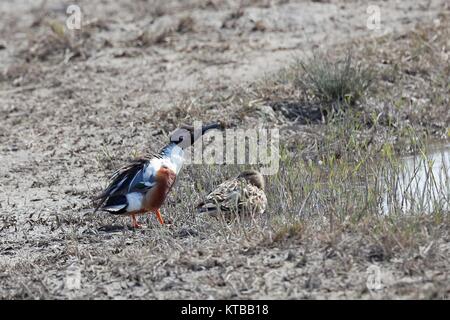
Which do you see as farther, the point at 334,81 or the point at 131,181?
the point at 334,81

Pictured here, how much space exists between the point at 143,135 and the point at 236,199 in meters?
2.50

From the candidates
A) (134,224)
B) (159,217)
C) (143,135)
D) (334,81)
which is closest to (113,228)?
(134,224)

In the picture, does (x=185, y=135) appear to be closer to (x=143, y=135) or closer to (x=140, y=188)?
(x=140, y=188)

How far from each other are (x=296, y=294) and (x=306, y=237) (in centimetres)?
65

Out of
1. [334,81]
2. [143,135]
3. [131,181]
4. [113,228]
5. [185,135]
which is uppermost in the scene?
[334,81]

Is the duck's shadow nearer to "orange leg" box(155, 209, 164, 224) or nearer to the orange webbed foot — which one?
the orange webbed foot

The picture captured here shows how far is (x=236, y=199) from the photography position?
25.5ft

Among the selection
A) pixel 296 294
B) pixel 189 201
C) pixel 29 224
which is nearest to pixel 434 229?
pixel 296 294

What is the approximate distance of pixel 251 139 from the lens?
379 inches

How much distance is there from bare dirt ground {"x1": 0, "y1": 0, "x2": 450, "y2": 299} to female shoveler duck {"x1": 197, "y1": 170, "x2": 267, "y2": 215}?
22 cm

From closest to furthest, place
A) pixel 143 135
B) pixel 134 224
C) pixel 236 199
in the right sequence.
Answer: pixel 236 199 < pixel 134 224 < pixel 143 135

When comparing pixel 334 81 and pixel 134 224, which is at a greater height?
pixel 334 81

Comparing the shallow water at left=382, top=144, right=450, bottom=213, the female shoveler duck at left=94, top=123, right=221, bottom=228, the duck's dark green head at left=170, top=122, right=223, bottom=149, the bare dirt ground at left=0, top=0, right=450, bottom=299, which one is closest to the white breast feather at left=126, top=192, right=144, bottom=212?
the female shoveler duck at left=94, top=123, right=221, bottom=228

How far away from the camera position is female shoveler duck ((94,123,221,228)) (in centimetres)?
764
